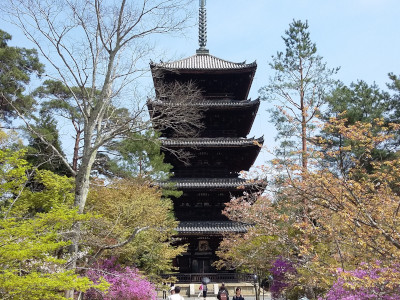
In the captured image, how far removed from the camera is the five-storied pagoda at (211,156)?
838 inches

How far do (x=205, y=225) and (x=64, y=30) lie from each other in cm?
1462

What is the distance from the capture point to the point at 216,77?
24578 millimetres

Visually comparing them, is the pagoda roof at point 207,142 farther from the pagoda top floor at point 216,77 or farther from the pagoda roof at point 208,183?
the pagoda top floor at point 216,77

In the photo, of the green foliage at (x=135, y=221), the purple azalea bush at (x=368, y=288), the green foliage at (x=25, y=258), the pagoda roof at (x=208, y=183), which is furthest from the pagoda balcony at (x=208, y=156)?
the green foliage at (x=25, y=258)

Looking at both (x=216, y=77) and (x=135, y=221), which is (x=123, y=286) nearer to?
(x=135, y=221)

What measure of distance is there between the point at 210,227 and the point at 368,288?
14478 mm

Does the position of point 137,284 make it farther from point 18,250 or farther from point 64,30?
point 64,30

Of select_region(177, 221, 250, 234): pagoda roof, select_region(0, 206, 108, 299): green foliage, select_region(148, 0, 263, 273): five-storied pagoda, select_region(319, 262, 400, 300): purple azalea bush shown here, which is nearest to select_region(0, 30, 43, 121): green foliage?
select_region(148, 0, 263, 273): five-storied pagoda

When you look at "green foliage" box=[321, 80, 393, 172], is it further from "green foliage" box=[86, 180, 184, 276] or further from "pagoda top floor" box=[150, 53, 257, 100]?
"green foliage" box=[86, 180, 184, 276]

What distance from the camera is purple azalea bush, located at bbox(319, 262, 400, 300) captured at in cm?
609

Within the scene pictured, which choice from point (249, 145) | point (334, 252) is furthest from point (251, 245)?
point (249, 145)

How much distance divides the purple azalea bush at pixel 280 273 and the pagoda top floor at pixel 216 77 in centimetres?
1363

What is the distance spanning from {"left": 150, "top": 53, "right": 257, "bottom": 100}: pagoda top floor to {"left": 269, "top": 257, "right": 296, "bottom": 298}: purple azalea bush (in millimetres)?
13626

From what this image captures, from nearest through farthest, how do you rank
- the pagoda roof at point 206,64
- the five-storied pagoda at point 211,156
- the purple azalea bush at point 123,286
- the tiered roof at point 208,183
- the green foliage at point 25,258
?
the green foliage at point 25,258 → the purple azalea bush at point 123,286 → the tiered roof at point 208,183 → the five-storied pagoda at point 211,156 → the pagoda roof at point 206,64
